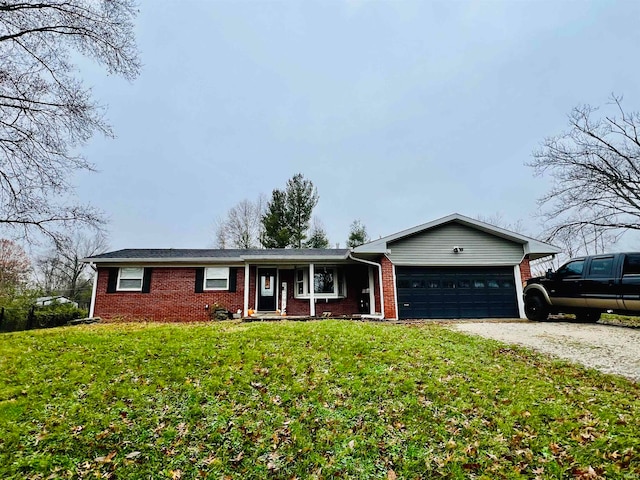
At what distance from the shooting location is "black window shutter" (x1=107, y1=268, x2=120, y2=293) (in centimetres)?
1373

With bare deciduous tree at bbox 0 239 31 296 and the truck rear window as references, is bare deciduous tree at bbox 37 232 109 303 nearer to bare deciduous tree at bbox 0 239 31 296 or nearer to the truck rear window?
bare deciduous tree at bbox 0 239 31 296

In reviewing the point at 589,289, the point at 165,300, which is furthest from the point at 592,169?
the point at 165,300

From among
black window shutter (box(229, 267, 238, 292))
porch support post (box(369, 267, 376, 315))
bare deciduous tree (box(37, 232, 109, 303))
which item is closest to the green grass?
porch support post (box(369, 267, 376, 315))

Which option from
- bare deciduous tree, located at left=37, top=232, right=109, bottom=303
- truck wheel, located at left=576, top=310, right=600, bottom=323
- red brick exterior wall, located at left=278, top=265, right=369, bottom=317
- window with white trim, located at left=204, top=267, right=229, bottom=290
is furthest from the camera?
bare deciduous tree, located at left=37, top=232, right=109, bottom=303

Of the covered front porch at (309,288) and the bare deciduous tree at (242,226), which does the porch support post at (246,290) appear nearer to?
the covered front porch at (309,288)

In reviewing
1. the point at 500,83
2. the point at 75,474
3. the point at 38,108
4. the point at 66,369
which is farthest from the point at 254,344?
the point at 500,83

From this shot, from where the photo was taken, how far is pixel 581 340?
8.51 meters

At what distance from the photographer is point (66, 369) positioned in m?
5.66

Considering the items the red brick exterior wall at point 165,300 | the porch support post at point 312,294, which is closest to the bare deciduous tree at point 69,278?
the red brick exterior wall at point 165,300

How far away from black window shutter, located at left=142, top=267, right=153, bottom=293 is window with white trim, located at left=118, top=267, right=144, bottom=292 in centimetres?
13

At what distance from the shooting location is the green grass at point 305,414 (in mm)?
3559

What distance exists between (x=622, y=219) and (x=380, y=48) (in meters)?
16.4

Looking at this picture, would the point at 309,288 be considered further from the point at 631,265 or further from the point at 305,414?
the point at 631,265

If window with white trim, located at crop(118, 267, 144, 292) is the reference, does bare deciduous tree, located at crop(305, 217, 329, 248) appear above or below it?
above
